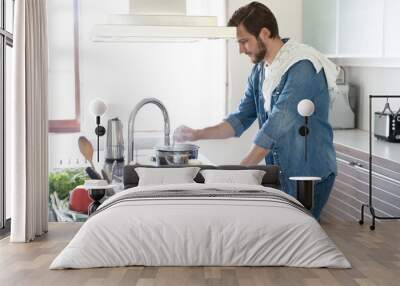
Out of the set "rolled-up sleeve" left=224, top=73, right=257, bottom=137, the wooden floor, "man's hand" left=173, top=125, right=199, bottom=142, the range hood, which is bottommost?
the wooden floor

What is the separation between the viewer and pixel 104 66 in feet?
26.8

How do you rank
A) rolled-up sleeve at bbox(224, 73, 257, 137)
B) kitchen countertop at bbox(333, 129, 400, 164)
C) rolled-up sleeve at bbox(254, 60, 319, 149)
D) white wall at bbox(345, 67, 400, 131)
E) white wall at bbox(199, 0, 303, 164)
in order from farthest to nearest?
white wall at bbox(345, 67, 400, 131), white wall at bbox(199, 0, 303, 164), rolled-up sleeve at bbox(224, 73, 257, 137), kitchen countertop at bbox(333, 129, 400, 164), rolled-up sleeve at bbox(254, 60, 319, 149)

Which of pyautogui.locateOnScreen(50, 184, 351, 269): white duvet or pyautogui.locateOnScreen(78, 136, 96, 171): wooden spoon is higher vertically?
pyautogui.locateOnScreen(78, 136, 96, 171): wooden spoon

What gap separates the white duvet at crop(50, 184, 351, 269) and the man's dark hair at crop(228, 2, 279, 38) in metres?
2.09

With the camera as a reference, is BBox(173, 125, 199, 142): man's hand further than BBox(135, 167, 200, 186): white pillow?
Yes

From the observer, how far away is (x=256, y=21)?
657 centimetres

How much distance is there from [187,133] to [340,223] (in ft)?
4.88

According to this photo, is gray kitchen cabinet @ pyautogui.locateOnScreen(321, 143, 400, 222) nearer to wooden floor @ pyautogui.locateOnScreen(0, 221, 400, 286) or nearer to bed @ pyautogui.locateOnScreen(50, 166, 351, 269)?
wooden floor @ pyautogui.locateOnScreen(0, 221, 400, 286)

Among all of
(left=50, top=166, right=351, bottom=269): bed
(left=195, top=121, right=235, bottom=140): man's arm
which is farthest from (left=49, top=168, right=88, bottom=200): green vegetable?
(left=50, top=166, right=351, bottom=269): bed

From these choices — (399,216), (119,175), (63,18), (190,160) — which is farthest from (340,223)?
(63,18)

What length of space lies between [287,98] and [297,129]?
251 millimetres

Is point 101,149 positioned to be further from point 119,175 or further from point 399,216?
point 399,216

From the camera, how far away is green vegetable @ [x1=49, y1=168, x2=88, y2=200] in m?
7.66

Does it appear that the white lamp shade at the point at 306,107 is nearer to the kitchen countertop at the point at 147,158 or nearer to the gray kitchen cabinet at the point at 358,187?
the gray kitchen cabinet at the point at 358,187
